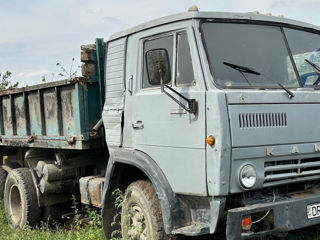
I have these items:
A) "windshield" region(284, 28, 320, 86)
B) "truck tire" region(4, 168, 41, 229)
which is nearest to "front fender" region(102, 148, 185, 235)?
"windshield" region(284, 28, 320, 86)

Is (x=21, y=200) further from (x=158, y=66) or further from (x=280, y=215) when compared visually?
(x=280, y=215)

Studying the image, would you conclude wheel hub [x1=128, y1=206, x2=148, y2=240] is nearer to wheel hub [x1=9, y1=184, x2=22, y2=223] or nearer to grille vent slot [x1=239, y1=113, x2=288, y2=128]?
grille vent slot [x1=239, y1=113, x2=288, y2=128]

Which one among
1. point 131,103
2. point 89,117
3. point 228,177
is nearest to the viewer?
point 228,177

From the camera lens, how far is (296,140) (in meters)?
3.87

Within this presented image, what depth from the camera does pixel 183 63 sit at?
402cm

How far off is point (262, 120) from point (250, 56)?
70 centimetres

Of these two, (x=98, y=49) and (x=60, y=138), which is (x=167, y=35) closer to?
(x=98, y=49)

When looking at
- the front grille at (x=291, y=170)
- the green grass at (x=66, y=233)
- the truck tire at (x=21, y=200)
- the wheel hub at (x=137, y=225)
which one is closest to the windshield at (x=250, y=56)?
the front grille at (x=291, y=170)

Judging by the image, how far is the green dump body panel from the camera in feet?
17.9

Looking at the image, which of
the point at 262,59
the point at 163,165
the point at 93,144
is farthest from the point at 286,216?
the point at 93,144

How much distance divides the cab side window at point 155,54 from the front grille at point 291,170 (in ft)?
4.08

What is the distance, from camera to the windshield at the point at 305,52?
14.2 feet

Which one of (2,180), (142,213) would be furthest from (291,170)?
(2,180)

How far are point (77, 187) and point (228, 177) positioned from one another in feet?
11.3
